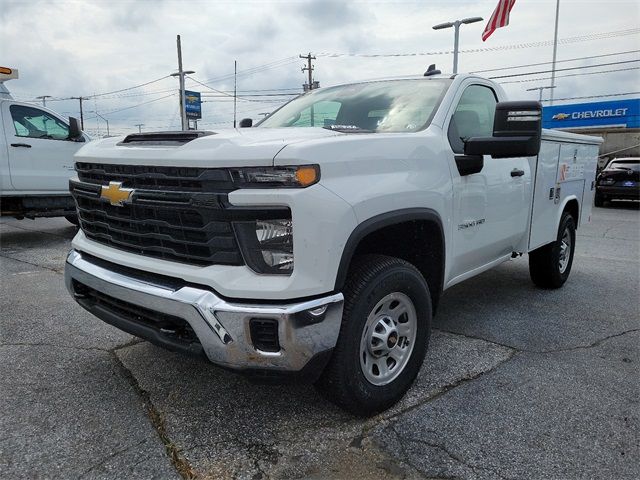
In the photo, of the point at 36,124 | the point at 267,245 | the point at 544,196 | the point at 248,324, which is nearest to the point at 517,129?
the point at 267,245

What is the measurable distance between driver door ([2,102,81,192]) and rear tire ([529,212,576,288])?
23.0 feet

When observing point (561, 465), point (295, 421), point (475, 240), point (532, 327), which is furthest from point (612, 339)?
point (295, 421)

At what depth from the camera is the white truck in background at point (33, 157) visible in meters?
7.77

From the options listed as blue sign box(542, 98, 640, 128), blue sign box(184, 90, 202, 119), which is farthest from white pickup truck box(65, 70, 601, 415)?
blue sign box(184, 90, 202, 119)

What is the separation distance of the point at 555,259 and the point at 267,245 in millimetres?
4041

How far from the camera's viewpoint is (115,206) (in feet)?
9.25

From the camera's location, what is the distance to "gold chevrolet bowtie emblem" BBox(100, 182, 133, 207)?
268 centimetres

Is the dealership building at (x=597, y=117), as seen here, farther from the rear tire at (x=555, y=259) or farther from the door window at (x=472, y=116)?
the door window at (x=472, y=116)

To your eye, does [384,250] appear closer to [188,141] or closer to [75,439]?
[188,141]

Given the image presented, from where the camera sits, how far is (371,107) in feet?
12.2

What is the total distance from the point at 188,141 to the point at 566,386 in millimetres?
2684

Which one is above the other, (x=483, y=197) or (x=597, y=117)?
(x=597, y=117)

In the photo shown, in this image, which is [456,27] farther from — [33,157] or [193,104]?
[193,104]

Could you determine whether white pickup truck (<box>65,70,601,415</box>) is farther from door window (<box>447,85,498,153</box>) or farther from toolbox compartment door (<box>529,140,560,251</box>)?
toolbox compartment door (<box>529,140,560,251</box>)
